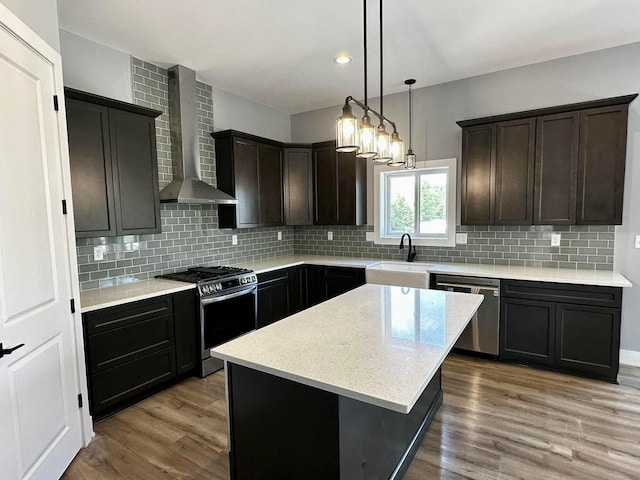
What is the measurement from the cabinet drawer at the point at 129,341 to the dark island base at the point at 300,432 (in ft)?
4.59

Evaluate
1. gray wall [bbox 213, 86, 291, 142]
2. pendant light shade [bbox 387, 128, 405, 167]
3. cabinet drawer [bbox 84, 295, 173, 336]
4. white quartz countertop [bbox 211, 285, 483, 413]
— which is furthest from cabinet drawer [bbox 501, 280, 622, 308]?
gray wall [bbox 213, 86, 291, 142]

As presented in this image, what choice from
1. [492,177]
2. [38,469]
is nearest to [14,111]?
[38,469]

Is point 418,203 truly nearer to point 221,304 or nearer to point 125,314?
point 221,304

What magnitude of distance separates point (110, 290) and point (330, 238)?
2827mm

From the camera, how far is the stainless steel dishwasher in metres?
3.29

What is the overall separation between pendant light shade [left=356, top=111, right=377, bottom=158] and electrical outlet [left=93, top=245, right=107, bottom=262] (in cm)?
238

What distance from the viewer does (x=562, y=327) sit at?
3047 mm

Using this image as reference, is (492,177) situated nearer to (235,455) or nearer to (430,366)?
(430,366)

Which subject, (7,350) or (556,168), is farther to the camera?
(556,168)

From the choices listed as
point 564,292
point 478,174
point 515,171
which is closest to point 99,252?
point 478,174

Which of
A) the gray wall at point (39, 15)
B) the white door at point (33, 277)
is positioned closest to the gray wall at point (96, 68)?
the gray wall at point (39, 15)

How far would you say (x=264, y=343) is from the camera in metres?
1.62

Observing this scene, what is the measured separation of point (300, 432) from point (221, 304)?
2051 millimetres

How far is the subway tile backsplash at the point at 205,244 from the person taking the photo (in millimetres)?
3078
